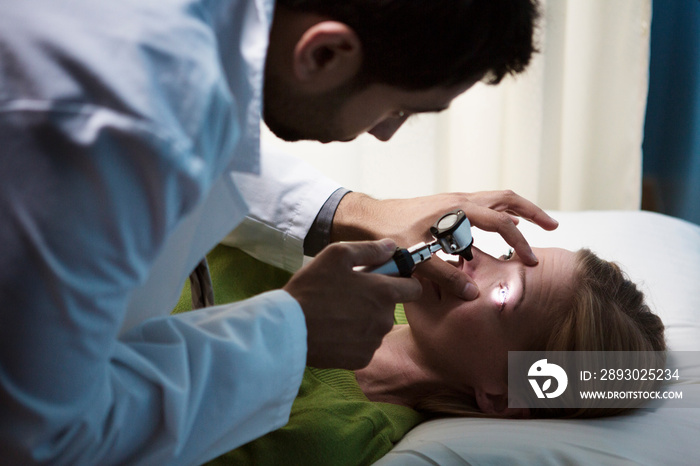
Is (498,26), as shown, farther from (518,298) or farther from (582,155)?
(582,155)

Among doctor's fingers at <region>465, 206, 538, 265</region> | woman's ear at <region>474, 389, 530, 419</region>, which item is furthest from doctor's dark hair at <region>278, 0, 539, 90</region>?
woman's ear at <region>474, 389, 530, 419</region>

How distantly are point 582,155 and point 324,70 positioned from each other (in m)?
1.58

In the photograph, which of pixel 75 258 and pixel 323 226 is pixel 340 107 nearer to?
pixel 75 258

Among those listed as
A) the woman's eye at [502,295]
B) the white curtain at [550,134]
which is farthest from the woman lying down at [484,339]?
the white curtain at [550,134]

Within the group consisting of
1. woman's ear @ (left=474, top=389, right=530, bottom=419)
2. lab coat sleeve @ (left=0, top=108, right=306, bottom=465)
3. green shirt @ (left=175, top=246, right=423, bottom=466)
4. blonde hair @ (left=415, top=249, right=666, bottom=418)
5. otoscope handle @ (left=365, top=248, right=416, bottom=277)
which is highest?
lab coat sleeve @ (left=0, top=108, right=306, bottom=465)

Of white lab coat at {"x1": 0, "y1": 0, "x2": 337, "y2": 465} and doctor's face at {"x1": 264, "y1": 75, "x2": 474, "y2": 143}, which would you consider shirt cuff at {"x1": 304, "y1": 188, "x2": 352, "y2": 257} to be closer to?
doctor's face at {"x1": 264, "y1": 75, "x2": 474, "y2": 143}

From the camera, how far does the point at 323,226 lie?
1.37 m

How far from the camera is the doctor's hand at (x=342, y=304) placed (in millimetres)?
847

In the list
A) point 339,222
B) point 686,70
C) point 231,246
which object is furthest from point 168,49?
point 686,70

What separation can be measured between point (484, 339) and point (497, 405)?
16cm

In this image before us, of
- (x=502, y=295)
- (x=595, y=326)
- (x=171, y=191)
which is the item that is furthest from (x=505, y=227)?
Result: (x=171, y=191)

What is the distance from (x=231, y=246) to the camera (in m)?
1.48

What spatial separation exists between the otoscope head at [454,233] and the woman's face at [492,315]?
134 millimetres

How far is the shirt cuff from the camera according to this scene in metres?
1.36
